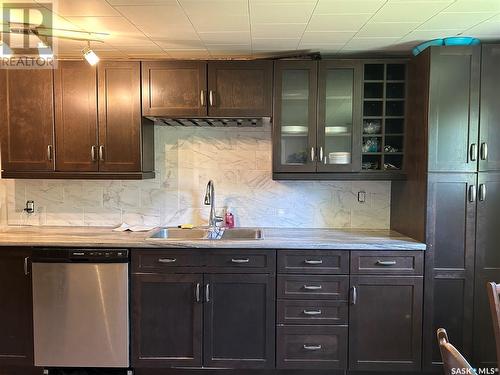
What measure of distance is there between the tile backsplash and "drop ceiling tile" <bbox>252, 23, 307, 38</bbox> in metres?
0.83

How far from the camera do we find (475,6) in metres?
1.97

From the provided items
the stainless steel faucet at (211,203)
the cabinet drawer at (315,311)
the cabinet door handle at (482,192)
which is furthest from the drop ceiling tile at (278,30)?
the cabinet drawer at (315,311)

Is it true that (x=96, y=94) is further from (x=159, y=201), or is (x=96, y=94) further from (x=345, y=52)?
(x=345, y=52)

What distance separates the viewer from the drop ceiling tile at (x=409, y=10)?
76.2 inches

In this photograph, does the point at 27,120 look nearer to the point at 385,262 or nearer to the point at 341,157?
the point at 341,157

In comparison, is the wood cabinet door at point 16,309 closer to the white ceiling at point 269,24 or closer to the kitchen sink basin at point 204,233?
the kitchen sink basin at point 204,233

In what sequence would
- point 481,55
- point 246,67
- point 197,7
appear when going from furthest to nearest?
point 246,67 < point 481,55 < point 197,7

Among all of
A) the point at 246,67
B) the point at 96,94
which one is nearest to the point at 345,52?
the point at 246,67

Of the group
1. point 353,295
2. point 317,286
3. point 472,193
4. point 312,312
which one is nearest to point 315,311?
point 312,312

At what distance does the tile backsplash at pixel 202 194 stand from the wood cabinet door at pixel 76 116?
427mm

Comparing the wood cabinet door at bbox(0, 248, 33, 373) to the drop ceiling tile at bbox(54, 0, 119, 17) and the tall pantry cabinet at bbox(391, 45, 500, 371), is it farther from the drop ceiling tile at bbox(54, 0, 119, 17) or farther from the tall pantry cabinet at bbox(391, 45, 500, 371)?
the tall pantry cabinet at bbox(391, 45, 500, 371)

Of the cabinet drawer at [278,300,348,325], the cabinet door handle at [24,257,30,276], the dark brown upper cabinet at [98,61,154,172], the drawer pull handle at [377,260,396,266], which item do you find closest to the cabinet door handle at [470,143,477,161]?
the drawer pull handle at [377,260,396,266]

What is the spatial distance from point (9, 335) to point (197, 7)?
258 cm

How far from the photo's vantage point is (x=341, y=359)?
8.16 feet
